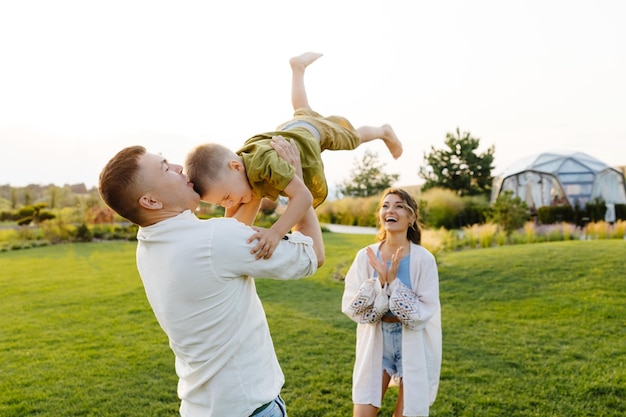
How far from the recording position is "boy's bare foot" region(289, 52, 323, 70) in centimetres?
309

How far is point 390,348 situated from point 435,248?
22.9 feet

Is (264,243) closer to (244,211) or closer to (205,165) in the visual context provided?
(205,165)

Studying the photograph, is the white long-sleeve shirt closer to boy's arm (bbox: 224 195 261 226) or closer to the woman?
boy's arm (bbox: 224 195 261 226)

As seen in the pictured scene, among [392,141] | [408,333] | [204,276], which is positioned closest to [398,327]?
[408,333]

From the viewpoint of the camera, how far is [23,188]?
24.0m

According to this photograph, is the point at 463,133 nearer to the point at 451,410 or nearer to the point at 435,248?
the point at 435,248

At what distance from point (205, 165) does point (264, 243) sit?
467mm

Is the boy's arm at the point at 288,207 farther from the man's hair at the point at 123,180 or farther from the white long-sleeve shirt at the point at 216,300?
the man's hair at the point at 123,180

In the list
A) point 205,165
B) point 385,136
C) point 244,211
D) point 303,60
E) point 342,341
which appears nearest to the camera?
point 205,165

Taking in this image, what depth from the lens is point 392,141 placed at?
352 cm

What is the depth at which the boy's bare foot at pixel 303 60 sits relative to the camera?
122 inches

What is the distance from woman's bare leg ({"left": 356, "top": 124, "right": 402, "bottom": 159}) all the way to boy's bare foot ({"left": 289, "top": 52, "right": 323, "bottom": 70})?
48cm

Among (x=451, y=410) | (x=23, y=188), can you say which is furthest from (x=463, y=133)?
(x=451, y=410)

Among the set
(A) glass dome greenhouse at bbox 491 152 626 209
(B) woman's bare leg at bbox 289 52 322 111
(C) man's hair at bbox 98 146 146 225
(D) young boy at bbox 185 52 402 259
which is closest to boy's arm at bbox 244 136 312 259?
(D) young boy at bbox 185 52 402 259
